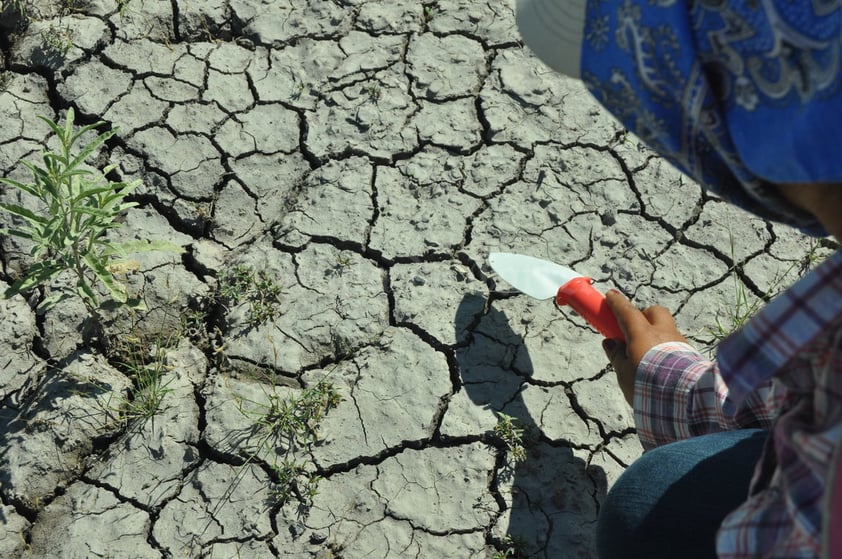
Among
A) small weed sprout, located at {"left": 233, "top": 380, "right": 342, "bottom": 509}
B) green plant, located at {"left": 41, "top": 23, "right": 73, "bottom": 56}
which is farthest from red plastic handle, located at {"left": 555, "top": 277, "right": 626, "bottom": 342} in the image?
green plant, located at {"left": 41, "top": 23, "right": 73, "bottom": 56}

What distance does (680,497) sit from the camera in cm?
162

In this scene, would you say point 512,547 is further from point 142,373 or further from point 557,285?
point 142,373

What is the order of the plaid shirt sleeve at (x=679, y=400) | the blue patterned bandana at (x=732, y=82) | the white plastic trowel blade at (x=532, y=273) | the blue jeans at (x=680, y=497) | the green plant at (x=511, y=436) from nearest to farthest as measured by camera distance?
the blue patterned bandana at (x=732, y=82), the blue jeans at (x=680, y=497), the plaid shirt sleeve at (x=679, y=400), the green plant at (x=511, y=436), the white plastic trowel blade at (x=532, y=273)

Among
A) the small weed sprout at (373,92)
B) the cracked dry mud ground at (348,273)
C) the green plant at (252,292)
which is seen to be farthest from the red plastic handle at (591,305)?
the small weed sprout at (373,92)

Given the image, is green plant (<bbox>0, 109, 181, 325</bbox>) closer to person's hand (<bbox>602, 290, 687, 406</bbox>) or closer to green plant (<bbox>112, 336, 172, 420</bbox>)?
green plant (<bbox>112, 336, 172, 420</bbox>)

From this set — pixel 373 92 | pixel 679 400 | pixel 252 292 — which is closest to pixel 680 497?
pixel 679 400

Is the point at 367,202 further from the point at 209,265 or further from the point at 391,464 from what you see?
the point at 391,464

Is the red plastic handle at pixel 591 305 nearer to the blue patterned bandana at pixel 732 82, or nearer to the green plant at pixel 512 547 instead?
the green plant at pixel 512 547

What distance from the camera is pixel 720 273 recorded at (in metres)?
2.48

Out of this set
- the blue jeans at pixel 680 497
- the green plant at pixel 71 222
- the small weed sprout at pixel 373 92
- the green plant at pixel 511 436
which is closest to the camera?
the blue jeans at pixel 680 497

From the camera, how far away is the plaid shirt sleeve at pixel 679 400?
71.4 inches

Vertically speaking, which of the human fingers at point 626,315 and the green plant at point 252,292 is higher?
the human fingers at point 626,315

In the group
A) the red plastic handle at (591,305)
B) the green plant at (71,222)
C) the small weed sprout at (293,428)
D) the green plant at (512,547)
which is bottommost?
the small weed sprout at (293,428)

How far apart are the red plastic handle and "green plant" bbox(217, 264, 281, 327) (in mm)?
802
